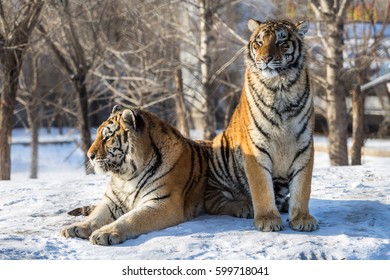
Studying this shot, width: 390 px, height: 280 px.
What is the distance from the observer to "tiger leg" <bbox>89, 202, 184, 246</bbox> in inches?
184

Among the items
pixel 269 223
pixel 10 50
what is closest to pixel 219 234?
pixel 269 223

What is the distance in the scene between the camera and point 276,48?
4945mm

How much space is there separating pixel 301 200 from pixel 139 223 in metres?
1.23

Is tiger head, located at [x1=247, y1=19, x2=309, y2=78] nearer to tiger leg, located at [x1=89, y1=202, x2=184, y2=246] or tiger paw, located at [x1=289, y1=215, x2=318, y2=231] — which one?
tiger paw, located at [x1=289, y1=215, x2=318, y2=231]

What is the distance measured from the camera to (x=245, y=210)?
5484 millimetres

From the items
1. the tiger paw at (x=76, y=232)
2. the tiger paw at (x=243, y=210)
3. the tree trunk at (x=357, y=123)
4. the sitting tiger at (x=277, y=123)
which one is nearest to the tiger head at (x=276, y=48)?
the sitting tiger at (x=277, y=123)

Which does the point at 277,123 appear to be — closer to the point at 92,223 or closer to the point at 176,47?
the point at 92,223

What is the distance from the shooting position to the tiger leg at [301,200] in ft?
16.4

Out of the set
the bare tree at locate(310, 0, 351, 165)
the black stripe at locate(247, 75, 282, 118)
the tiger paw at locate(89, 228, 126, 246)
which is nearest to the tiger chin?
the tiger paw at locate(89, 228, 126, 246)

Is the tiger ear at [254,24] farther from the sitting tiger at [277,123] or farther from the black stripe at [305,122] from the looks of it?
the black stripe at [305,122]

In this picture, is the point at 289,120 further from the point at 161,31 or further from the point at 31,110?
the point at 31,110

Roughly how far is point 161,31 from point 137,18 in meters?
3.65
